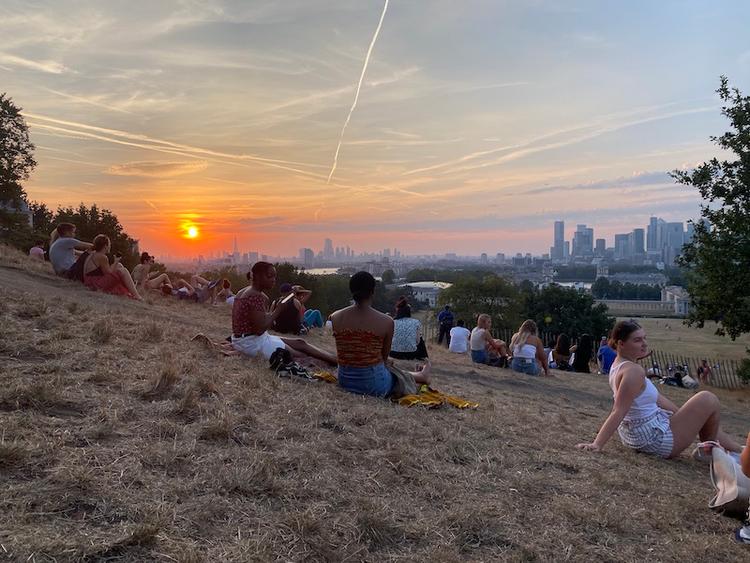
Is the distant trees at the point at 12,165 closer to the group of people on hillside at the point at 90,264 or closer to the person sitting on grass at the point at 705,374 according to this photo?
the group of people on hillside at the point at 90,264

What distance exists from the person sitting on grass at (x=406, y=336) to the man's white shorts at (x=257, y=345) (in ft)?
9.21

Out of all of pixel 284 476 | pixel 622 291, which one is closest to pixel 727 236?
pixel 284 476

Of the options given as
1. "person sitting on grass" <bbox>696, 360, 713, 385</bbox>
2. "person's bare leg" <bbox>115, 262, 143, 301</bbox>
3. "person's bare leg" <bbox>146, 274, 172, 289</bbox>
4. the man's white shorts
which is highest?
"person's bare leg" <bbox>115, 262, 143, 301</bbox>

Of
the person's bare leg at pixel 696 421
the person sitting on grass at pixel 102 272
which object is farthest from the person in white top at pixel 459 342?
the person's bare leg at pixel 696 421

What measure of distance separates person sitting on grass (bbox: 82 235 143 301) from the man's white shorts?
6.09 meters

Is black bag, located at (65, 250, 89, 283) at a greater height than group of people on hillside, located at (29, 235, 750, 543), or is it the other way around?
black bag, located at (65, 250, 89, 283)

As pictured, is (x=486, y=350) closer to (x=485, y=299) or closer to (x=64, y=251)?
(x=64, y=251)

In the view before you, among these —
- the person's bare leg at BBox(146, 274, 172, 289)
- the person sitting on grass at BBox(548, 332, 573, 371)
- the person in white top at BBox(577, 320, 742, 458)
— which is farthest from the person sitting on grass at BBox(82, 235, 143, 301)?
the person sitting on grass at BBox(548, 332, 573, 371)

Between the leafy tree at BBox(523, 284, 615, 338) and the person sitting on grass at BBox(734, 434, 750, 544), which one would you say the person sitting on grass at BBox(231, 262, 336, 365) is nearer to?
the person sitting on grass at BBox(734, 434, 750, 544)

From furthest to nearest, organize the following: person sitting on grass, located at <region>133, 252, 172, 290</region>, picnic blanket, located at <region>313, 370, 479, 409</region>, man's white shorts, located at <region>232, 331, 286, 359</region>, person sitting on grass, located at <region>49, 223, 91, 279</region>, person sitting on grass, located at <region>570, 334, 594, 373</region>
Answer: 1. person sitting on grass, located at <region>133, 252, 172, 290</region>
2. person sitting on grass, located at <region>570, 334, 594, 373</region>
3. person sitting on grass, located at <region>49, 223, 91, 279</region>
4. man's white shorts, located at <region>232, 331, 286, 359</region>
5. picnic blanket, located at <region>313, 370, 479, 409</region>

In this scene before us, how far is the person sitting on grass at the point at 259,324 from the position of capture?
6.80 m

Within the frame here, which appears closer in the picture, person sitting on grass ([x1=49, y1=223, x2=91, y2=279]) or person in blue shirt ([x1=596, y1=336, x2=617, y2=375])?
person sitting on grass ([x1=49, y1=223, x2=91, y2=279])

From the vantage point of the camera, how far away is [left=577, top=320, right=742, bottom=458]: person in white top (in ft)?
16.6

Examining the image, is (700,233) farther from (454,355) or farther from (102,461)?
(102,461)
